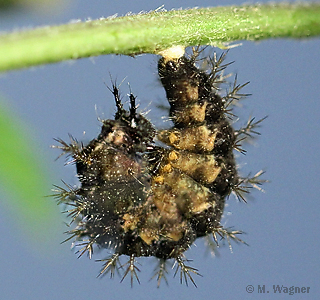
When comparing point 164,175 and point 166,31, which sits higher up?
point 166,31

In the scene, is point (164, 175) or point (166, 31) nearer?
point (166, 31)

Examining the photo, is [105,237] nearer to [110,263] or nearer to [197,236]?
[110,263]

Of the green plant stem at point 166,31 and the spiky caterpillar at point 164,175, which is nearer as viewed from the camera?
the green plant stem at point 166,31

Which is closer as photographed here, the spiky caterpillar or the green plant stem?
the green plant stem
